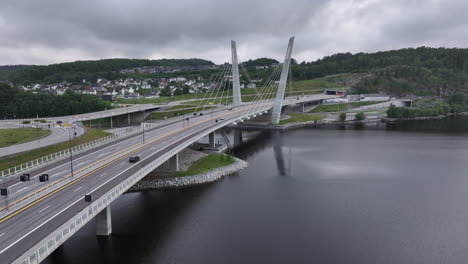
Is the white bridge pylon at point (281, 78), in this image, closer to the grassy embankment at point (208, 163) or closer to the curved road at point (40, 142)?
the grassy embankment at point (208, 163)

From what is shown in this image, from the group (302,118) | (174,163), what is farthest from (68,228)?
(302,118)

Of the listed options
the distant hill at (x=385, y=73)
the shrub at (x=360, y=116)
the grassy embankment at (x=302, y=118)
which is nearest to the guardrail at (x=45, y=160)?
the grassy embankment at (x=302, y=118)

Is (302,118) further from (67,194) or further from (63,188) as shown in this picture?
(67,194)

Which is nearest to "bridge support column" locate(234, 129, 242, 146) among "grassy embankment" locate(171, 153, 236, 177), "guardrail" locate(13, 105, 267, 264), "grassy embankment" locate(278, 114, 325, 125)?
"grassy embankment" locate(278, 114, 325, 125)

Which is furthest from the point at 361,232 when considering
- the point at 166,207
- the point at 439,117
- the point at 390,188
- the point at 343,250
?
the point at 439,117

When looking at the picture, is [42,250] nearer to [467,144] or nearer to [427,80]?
[467,144]

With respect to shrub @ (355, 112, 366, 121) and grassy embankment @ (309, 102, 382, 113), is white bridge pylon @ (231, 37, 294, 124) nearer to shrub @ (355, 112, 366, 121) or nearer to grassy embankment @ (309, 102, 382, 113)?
shrub @ (355, 112, 366, 121)

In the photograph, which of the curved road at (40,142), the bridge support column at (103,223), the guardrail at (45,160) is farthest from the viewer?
the curved road at (40,142)
